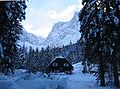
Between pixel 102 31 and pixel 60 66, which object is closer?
pixel 102 31

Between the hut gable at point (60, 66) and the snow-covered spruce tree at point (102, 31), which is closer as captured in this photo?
the snow-covered spruce tree at point (102, 31)

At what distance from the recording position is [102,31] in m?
28.7

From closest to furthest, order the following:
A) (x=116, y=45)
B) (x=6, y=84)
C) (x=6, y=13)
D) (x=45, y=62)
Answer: (x=6, y=84) < (x=6, y=13) < (x=116, y=45) < (x=45, y=62)

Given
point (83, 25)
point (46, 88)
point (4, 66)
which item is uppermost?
point (83, 25)

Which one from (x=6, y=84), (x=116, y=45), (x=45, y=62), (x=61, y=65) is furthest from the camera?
(x=45, y=62)

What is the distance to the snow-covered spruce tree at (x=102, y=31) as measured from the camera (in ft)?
91.5

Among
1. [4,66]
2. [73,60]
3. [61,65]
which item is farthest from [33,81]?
[73,60]

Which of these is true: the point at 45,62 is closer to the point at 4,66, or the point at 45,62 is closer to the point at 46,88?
the point at 4,66

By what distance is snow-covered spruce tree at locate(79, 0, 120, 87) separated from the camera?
27891 millimetres

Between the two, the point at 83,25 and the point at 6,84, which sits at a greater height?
the point at 83,25

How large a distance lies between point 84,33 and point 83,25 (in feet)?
3.03

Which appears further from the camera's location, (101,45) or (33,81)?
(101,45)

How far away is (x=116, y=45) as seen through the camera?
91.5ft

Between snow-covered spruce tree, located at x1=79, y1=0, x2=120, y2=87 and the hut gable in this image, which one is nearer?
snow-covered spruce tree, located at x1=79, y1=0, x2=120, y2=87
